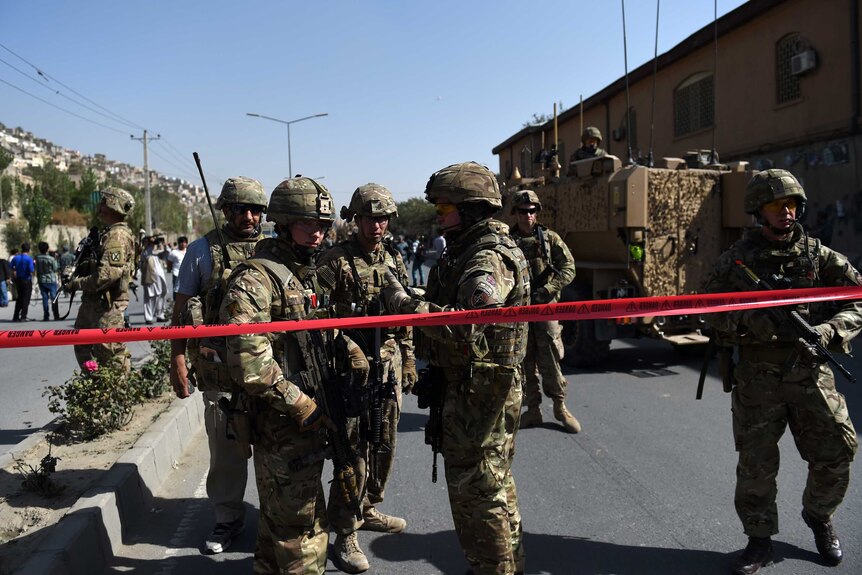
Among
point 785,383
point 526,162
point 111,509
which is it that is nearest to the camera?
point 785,383

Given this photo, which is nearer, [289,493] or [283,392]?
[283,392]

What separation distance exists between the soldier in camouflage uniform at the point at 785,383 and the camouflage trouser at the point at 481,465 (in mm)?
1244

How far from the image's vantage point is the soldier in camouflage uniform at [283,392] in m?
2.48

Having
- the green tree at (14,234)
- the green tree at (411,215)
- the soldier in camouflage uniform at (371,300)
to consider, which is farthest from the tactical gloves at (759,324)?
the green tree at (411,215)

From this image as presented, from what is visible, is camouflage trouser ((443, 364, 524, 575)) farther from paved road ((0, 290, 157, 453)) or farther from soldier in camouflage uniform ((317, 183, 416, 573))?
paved road ((0, 290, 157, 453))

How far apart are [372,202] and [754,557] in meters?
2.69

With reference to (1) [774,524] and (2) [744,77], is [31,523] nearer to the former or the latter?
(1) [774,524]

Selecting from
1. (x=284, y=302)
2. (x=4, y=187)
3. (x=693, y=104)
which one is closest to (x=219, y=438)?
(x=284, y=302)

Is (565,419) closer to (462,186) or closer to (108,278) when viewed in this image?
(462,186)

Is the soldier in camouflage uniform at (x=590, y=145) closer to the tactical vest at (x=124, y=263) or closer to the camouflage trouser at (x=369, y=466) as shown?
the tactical vest at (x=124, y=263)

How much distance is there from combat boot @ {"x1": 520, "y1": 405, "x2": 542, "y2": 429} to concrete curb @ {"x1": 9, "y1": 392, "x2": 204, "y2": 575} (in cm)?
280

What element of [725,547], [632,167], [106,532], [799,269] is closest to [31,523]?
[106,532]

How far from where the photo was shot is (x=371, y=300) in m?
3.76

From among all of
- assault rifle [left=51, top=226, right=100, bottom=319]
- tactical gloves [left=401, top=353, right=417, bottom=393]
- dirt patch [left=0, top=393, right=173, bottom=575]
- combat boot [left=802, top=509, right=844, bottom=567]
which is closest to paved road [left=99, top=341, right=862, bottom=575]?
combat boot [left=802, top=509, right=844, bottom=567]
